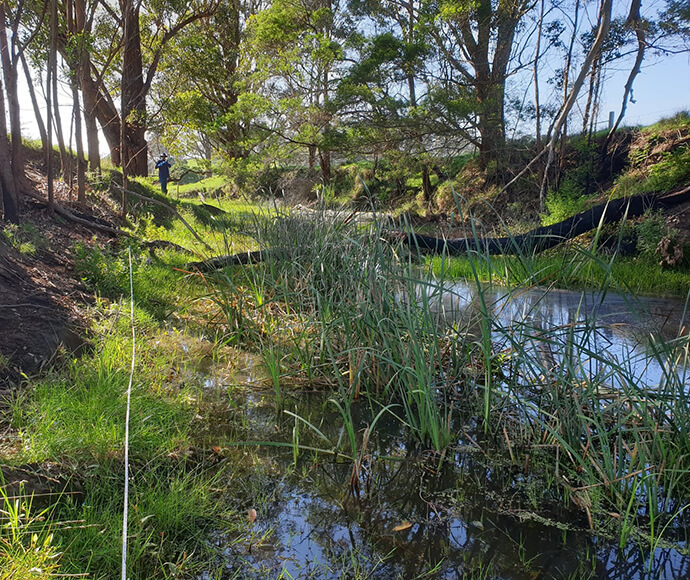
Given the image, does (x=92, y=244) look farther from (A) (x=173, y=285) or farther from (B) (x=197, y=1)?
(B) (x=197, y=1)

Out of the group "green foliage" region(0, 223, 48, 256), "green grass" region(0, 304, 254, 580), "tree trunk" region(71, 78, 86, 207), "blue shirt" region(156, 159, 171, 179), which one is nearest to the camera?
"green grass" region(0, 304, 254, 580)

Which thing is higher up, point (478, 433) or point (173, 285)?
point (173, 285)

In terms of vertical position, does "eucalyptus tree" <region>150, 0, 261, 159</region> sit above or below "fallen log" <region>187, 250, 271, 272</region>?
above

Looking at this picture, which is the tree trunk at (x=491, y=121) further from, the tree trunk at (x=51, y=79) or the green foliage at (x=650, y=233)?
the tree trunk at (x=51, y=79)

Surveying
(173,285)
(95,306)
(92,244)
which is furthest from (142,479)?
(92,244)

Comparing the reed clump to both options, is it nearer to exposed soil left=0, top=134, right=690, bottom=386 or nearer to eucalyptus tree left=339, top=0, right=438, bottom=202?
exposed soil left=0, top=134, right=690, bottom=386

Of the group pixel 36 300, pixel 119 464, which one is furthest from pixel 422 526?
pixel 36 300

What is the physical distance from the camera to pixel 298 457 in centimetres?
203

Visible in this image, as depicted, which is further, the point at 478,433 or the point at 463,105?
the point at 463,105

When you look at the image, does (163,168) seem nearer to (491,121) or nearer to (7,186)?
(491,121)

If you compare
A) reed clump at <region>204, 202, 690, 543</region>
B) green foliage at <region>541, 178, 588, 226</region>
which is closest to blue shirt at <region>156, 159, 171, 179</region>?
green foliage at <region>541, 178, 588, 226</region>

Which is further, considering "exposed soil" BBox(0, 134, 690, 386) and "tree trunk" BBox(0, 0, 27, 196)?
"tree trunk" BBox(0, 0, 27, 196)

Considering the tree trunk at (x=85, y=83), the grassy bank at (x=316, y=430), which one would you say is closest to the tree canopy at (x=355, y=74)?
the tree trunk at (x=85, y=83)

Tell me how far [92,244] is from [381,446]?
Answer: 12.2 feet
